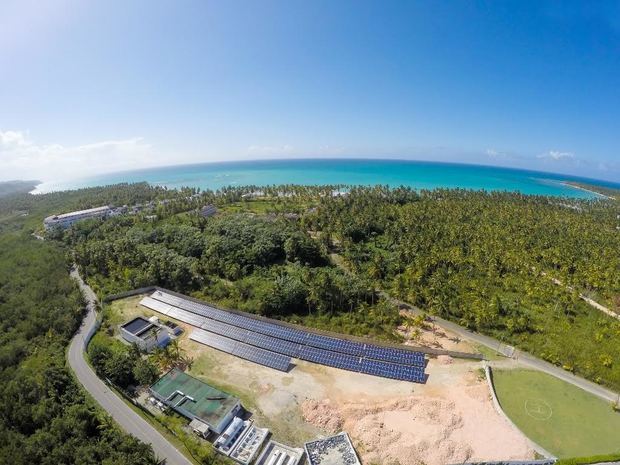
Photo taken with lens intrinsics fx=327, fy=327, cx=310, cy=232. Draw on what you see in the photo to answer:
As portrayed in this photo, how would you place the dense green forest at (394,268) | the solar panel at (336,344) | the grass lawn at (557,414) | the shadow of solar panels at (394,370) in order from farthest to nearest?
1. the dense green forest at (394,268)
2. the solar panel at (336,344)
3. the shadow of solar panels at (394,370)
4. the grass lawn at (557,414)

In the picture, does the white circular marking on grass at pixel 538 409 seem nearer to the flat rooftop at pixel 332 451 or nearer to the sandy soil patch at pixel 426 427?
the sandy soil patch at pixel 426 427

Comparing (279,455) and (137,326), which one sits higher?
(137,326)

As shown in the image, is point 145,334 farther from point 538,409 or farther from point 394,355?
point 538,409

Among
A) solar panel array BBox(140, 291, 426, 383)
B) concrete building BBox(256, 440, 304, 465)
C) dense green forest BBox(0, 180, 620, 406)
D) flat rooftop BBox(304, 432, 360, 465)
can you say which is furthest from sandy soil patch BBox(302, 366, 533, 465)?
dense green forest BBox(0, 180, 620, 406)

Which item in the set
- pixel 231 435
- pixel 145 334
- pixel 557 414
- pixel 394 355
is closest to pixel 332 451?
pixel 231 435

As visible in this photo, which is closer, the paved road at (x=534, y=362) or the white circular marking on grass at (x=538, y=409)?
the white circular marking on grass at (x=538, y=409)

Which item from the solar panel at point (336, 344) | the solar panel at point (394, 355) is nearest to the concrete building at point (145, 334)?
the solar panel at point (336, 344)
